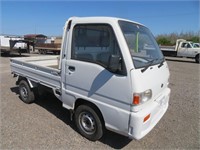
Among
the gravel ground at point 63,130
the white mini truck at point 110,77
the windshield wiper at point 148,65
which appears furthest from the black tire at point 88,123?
the windshield wiper at point 148,65

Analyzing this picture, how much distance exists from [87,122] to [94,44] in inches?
54.9

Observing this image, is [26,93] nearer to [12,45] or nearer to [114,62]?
[114,62]

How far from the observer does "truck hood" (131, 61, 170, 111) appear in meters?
2.59

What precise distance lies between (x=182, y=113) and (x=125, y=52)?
113 inches

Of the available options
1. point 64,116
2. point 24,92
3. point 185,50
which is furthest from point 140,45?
point 185,50

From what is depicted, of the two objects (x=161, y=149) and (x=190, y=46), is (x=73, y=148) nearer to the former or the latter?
(x=161, y=149)

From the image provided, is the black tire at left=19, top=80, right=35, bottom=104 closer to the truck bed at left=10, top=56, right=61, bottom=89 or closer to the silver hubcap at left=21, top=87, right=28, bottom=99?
the silver hubcap at left=21, top=87, right=28, bottom=99

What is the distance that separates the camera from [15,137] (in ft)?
11.2

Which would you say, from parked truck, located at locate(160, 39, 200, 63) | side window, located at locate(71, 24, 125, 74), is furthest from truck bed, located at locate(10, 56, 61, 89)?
parked truck, located at locate(160, 39, 200, 63)

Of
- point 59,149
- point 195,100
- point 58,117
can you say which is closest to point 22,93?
point 58,117

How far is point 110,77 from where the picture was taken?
110 inches

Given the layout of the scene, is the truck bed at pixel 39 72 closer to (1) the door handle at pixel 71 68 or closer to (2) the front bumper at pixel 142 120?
(1) the door handle at pixel 71 68

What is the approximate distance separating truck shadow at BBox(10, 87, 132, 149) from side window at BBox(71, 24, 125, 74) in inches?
55.1

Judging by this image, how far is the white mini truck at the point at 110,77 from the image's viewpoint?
268 centimetres
